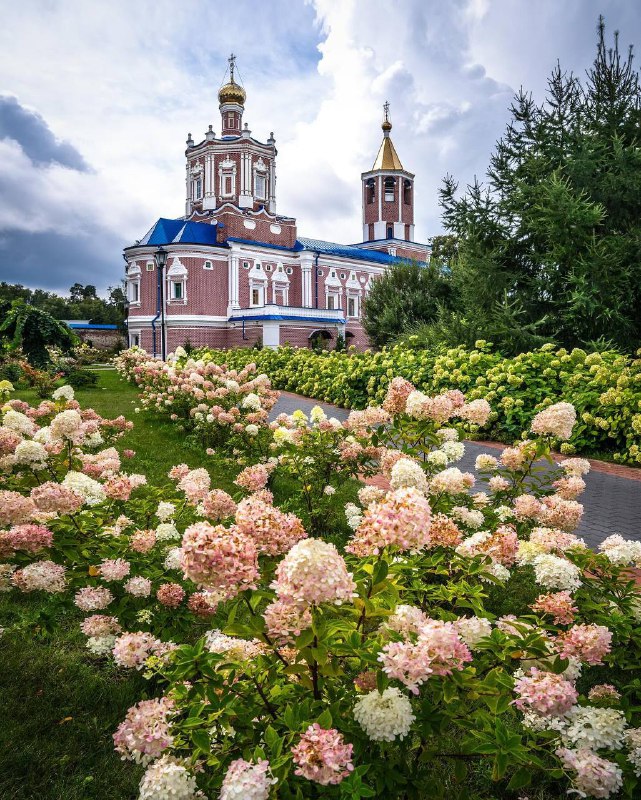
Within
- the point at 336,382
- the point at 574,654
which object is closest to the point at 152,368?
the point at 336,382

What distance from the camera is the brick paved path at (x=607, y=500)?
4.75m

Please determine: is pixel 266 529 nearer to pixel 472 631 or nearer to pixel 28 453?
pixel 472 631

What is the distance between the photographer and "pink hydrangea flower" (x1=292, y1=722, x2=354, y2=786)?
45.7 inches

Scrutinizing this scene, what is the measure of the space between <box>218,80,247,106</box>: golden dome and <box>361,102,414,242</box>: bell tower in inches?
500

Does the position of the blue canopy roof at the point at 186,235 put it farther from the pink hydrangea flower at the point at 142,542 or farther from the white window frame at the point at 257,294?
the pink hydrangea flower at the point at 142,542

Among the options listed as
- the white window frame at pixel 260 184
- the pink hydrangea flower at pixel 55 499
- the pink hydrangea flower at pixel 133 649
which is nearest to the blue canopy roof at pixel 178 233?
the white window frame at pixel 260 184

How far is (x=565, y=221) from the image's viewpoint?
1020cm

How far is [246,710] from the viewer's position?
1415mm

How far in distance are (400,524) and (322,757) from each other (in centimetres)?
58

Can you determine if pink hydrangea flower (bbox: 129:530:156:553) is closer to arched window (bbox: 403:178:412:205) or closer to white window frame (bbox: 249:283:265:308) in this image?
white window frame (bbox: 249:283:265:308)

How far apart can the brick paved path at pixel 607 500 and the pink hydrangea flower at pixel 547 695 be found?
327cm

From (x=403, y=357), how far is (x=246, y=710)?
10206 mm

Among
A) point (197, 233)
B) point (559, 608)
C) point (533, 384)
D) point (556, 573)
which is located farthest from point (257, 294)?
point (559, 608)

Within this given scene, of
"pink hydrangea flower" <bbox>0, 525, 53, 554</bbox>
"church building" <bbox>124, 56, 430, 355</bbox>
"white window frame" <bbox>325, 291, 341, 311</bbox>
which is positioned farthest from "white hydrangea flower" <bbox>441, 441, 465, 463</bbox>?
"white window frame" <bbox>325, 291, 341, 311</bbox>
